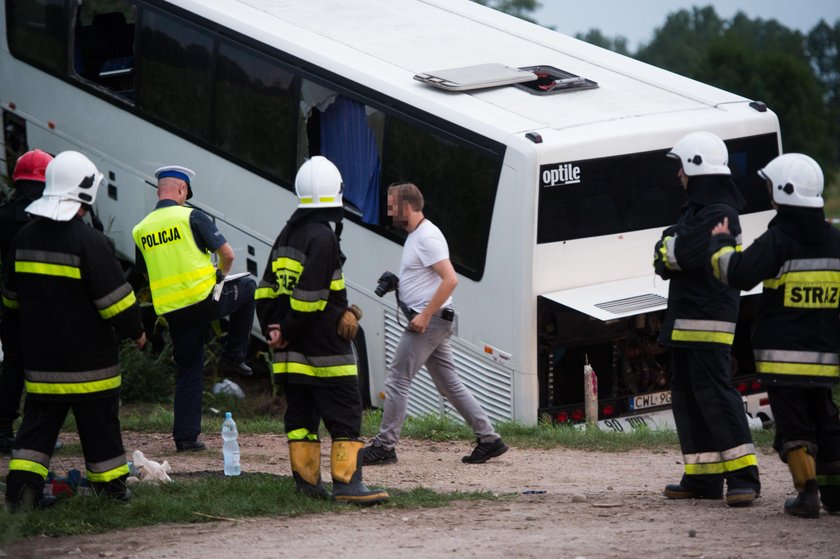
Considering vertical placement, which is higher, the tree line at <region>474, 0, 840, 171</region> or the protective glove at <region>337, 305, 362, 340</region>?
the protective glove at <region>337, 305, 362, 340</region>

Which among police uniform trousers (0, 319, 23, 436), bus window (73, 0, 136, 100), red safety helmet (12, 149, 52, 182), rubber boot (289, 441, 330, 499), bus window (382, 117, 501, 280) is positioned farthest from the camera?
bus window (73, 0, 136, 100)

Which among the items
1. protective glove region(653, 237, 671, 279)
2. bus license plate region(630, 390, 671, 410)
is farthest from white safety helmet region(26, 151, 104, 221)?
bus license plate region(630, 390, 671, 410)

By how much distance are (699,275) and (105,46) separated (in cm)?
854

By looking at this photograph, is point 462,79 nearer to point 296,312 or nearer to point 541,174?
point 541,174

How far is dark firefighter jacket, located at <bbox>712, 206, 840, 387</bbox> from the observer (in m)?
6.32

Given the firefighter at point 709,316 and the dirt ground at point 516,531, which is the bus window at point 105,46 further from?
the firefighter at point 709,316

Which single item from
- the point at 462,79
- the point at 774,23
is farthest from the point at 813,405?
the point at 774,23

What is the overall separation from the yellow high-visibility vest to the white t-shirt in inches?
50.1

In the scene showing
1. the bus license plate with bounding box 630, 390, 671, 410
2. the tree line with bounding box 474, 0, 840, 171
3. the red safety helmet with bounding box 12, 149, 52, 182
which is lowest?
the tree line with bounding box 474, 0, 840, 171

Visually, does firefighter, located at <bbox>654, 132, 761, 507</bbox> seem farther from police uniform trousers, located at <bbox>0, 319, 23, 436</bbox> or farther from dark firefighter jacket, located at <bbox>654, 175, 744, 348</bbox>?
police uniform trousers, located at <bbox>0, 319, 23, 436</bbox>

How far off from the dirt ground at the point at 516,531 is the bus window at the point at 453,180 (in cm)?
251

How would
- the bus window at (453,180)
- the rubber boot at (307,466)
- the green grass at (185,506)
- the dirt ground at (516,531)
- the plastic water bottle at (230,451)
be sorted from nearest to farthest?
1. the dirt ground at (516,531)
2. the green grass at (185,506)
3. the rubber boot at (307,466)
4. the plastic water bottle at (230,451)
5. the bus window at (453,180)

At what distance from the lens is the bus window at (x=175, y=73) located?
40.0ft

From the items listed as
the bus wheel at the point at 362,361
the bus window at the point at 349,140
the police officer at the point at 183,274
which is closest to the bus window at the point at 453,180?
the bus window at the point at 349,140
